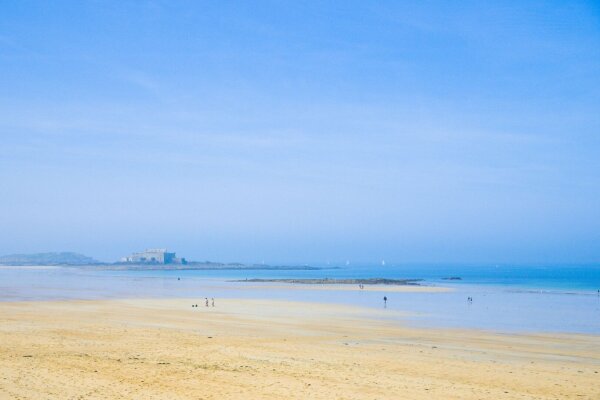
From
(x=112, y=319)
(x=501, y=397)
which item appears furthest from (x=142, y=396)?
(x=112, y=319)

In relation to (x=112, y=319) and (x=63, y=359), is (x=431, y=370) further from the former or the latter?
(x=112, y=319)

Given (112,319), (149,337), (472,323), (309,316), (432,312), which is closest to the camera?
(149,337)

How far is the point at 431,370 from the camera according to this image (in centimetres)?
2050

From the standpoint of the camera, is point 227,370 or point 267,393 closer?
point 267,393

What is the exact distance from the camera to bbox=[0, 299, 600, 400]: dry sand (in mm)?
16828

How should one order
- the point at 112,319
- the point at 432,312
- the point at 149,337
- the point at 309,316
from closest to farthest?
1. the point at 149,337
2. the point at 112,319
3. the point at 309,316
4. the point at 432,312

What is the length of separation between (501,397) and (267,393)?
6.39 meters

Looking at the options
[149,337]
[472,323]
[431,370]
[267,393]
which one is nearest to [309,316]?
[472,323]

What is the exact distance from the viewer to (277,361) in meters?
21.7

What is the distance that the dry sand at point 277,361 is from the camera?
16.8m

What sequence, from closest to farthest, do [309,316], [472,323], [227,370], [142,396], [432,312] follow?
[142,396]
[227,370]
[472,323]
[309,316]
[432,312]

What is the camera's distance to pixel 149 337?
27703 mm

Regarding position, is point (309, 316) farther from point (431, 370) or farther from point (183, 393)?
point (183, 393)

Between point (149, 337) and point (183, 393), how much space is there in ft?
39.7
